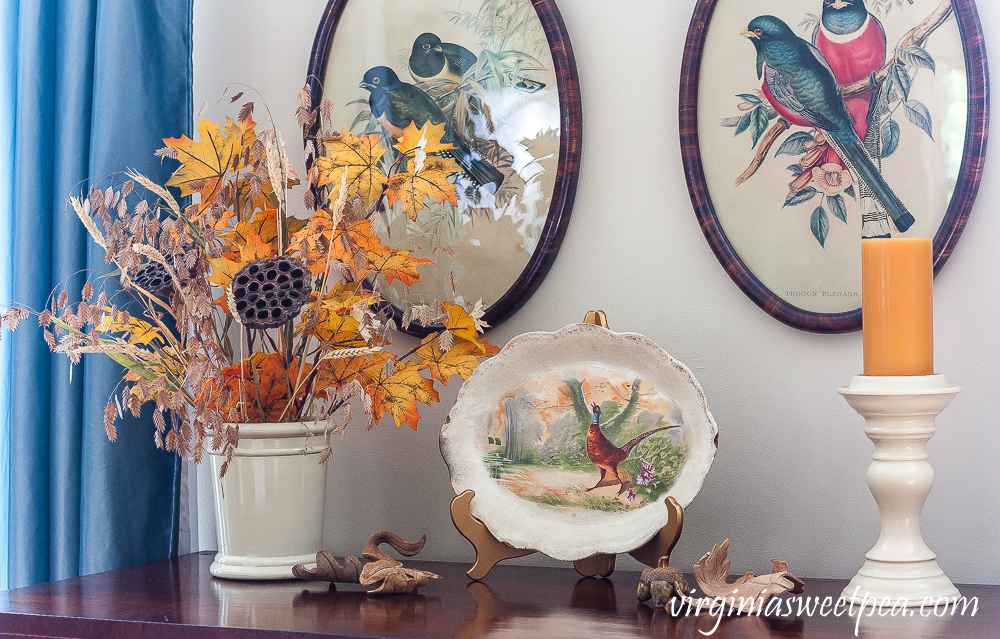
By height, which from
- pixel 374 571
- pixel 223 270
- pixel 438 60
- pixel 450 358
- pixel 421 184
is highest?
pixel 438 60

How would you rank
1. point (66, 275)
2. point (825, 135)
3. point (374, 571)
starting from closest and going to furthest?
1. point (374, 571)
2. point (825, 135)
3. point (66, 275)

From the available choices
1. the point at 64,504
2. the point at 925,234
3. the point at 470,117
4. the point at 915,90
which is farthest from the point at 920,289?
the point at 64,504

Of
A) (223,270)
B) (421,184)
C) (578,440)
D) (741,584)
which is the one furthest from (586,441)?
(223,270)

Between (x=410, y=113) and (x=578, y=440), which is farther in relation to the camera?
(x=410, y=113)

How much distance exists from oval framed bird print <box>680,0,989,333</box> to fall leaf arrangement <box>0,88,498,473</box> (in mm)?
361

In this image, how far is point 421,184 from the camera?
0.99m

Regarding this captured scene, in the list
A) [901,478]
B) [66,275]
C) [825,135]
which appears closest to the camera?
[901,478]

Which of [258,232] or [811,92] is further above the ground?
[811,92]

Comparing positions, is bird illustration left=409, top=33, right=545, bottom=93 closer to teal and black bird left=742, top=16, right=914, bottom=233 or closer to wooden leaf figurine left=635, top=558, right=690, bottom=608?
teal and black bird left=742, top=16, right=914, bottom=233

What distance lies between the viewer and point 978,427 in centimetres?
99

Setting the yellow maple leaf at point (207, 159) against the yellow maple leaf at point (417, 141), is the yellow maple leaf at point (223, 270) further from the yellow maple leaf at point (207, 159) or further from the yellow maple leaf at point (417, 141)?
the yellow maple leaf at point (417, 141)

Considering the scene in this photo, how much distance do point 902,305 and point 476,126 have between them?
0.61 metres

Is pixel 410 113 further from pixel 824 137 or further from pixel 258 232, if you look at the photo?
pixel 824 137

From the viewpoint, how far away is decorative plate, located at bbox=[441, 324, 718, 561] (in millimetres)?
952
